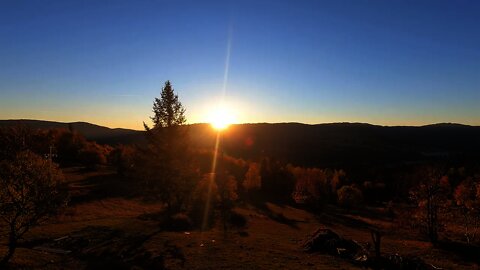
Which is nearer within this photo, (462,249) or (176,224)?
(462,249)

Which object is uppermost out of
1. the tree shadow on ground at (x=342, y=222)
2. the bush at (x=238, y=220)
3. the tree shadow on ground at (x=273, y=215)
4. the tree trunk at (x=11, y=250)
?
the tree trunk at (x=11, y=250)

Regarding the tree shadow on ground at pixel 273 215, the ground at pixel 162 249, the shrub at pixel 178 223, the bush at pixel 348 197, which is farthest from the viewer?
the bush at pixel 348 197

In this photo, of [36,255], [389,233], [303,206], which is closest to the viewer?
[36,255]

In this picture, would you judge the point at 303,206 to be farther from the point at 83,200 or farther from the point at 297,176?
the point at 83,200

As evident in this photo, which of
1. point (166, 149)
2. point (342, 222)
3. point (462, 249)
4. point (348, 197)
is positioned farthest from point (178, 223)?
point (348, 197)

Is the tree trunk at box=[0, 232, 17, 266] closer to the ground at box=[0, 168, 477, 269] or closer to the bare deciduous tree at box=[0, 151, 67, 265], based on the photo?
the bare deciduous tree at box=[0, 151, 67, 265]

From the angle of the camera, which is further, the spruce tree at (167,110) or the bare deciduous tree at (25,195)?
the spruce tree at (167,110)

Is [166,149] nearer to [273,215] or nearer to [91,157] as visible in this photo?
[273,215]

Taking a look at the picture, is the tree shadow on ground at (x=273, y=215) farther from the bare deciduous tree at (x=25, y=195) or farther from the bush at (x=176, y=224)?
the bare deciduous tree at (x=25, y=195)

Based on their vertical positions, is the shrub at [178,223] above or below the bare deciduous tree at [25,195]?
below

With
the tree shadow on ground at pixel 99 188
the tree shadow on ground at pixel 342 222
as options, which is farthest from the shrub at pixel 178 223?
the tree shadow on ground at pixel 342 222

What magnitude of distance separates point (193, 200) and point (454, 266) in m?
47.0

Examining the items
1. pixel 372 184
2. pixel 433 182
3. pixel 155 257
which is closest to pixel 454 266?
pixel 433 182

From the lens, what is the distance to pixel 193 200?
75312 millimetres
